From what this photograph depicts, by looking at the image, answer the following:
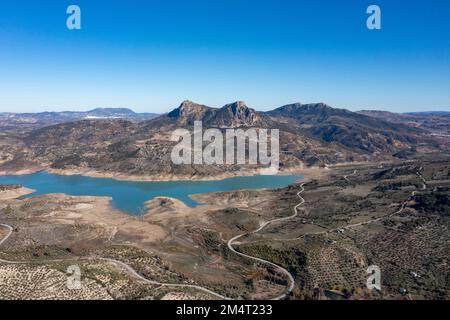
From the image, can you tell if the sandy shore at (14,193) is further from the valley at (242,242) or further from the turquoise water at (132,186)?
the turquoise water at (132,186)

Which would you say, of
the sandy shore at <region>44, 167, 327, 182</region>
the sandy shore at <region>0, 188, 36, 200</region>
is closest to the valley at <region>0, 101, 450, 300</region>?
the sandy shore at <region>0, 188, 36, 200</region>

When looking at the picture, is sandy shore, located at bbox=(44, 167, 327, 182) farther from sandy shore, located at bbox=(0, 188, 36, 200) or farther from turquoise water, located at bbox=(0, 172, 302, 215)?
sandy shore, located at bbox=(0, 188, 36, 200)

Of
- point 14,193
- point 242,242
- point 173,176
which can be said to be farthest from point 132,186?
point 242,242

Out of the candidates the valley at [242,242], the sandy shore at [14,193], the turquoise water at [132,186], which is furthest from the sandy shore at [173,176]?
the sandy shore at [14,193]

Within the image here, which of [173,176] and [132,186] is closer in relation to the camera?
[132,186]

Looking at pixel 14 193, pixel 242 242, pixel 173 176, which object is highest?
pixel 173 176

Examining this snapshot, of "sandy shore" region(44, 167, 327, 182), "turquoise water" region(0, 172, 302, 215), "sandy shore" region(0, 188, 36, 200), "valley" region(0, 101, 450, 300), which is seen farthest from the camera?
"sandy shore" region(44, 167, 327, 182)

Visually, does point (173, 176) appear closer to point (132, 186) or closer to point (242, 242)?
point (132, 186)

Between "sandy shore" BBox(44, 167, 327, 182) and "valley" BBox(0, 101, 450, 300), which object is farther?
"sandy shore" BBox(44, 167, 327, 182)

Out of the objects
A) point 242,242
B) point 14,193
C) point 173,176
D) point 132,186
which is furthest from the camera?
point 173,176
